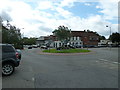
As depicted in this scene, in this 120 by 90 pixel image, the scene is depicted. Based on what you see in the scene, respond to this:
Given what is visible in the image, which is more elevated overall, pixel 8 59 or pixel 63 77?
pixel 8 59

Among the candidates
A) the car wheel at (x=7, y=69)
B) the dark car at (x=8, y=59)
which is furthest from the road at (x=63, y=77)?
the dark car at (x=8, y=59)

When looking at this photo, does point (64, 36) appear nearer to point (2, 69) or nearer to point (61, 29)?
point (61, 29)

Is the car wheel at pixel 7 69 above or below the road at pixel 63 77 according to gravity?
above

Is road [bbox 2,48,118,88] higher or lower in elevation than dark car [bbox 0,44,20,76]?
lower

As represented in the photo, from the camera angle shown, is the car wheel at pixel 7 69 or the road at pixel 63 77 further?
the car wheel at pixel 7 69

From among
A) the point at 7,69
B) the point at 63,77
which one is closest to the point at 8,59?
the point at 7,69

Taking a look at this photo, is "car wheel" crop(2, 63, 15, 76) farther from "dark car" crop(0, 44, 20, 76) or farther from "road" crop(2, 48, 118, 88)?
"road" crop(2, 48, 118, 88)

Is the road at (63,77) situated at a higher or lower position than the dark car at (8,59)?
lower

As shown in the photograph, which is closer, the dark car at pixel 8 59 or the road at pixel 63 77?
the road at pixel 63 77

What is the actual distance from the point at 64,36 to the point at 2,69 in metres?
25.6

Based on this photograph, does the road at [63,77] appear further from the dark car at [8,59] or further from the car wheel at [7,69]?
the dark car at [8,59]

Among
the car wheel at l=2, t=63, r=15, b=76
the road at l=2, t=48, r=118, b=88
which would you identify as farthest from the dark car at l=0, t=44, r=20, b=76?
the road at l=2, t=48, r=118, b=88

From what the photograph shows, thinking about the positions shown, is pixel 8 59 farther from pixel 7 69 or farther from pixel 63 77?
pixel 63 77

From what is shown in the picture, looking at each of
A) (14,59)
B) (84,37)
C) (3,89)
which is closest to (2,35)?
(14,59)
